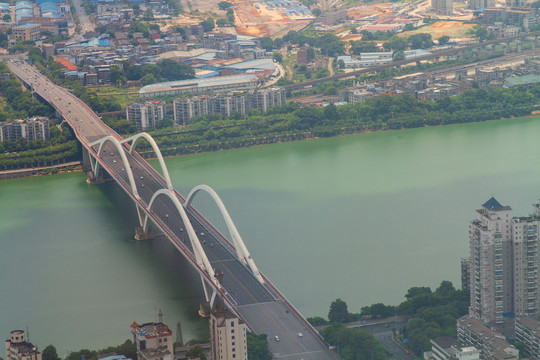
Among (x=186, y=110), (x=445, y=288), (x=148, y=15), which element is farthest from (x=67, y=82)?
(x=445, y=288)

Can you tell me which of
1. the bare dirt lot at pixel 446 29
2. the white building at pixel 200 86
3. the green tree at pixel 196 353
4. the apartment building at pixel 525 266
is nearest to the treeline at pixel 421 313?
the apartment building at pixel 525 266

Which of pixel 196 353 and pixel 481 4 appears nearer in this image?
pixel 196 353

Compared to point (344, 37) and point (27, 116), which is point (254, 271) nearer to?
point (27, 116)

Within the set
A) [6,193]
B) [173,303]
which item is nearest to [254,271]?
[173,303]

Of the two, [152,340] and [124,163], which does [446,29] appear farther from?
[152,340]

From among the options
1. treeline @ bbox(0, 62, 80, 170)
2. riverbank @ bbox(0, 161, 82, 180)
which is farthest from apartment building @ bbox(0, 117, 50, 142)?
riverbank @ bbox(0, 161, 82, 180)

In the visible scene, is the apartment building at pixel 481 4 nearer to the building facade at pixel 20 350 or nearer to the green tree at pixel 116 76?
the green tree at pixel 116 76
